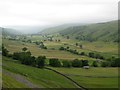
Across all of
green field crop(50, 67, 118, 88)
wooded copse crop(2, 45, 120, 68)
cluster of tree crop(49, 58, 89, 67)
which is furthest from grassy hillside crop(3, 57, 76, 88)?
cluster of tree crop(49, 58, 89, 67)

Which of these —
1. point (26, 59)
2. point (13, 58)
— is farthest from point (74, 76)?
point (13, 58)

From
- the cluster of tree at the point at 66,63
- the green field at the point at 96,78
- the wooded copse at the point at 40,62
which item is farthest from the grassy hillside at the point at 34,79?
the cluster of tree at the point at 66,63

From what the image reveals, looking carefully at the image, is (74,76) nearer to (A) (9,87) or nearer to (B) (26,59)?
(B) (26,59)

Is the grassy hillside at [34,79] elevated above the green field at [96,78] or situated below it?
above

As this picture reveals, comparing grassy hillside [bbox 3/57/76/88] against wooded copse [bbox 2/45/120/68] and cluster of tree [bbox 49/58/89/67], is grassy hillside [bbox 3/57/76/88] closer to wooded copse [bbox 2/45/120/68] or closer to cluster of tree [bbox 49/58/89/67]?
wooded copse [bbox 2/45/120/68]

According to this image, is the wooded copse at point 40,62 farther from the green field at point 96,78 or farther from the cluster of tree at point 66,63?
the green field at point 96,78

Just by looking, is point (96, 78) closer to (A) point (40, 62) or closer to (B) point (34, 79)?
(A) point (40, 62)

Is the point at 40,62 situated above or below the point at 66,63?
above

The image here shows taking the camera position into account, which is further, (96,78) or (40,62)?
(40,62)

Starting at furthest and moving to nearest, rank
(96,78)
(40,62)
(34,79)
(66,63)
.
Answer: (66,63)
(40,62)
(96,78)
(34,79)

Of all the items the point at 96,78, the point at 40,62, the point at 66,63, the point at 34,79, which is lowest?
the point at 96,78

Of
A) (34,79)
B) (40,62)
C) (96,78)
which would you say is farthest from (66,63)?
(34,79)
